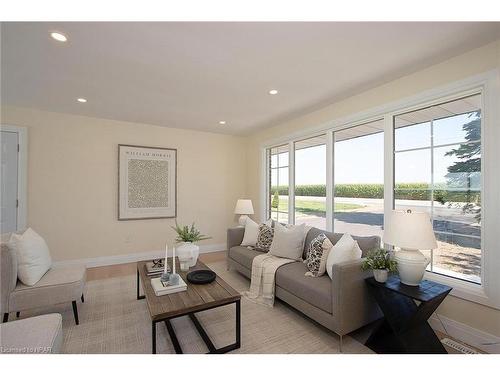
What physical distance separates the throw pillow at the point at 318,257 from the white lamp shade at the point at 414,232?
0.65 metres

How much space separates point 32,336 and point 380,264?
97.0 inches

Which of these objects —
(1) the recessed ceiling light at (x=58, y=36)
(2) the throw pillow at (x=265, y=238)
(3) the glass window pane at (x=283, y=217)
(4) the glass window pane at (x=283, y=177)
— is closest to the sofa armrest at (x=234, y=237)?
(2) the throw pillow at (x=265, y=238)

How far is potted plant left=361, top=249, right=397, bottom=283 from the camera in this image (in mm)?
1899

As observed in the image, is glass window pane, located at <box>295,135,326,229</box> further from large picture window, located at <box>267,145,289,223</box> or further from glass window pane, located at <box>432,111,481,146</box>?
glass window pane, located at <box>432,111,481,146</box>

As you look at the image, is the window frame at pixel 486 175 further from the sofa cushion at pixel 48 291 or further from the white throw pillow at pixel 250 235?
the sofa cushion at pixel 48 291

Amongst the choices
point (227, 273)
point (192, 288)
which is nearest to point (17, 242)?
point (192, 288)

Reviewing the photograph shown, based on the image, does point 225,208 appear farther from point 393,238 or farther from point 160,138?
point 393,238

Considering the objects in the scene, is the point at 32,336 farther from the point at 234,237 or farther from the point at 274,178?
the point at 274,178

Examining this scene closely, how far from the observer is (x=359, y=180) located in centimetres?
308

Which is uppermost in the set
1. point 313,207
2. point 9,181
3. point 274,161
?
point 274,161

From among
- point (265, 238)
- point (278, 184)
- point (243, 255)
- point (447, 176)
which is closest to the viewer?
point (447, 176)

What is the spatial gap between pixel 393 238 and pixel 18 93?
4.69m

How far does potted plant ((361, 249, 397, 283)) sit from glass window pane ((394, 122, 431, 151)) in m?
1.31

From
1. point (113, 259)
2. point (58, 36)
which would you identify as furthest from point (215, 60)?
point (113, 259)
